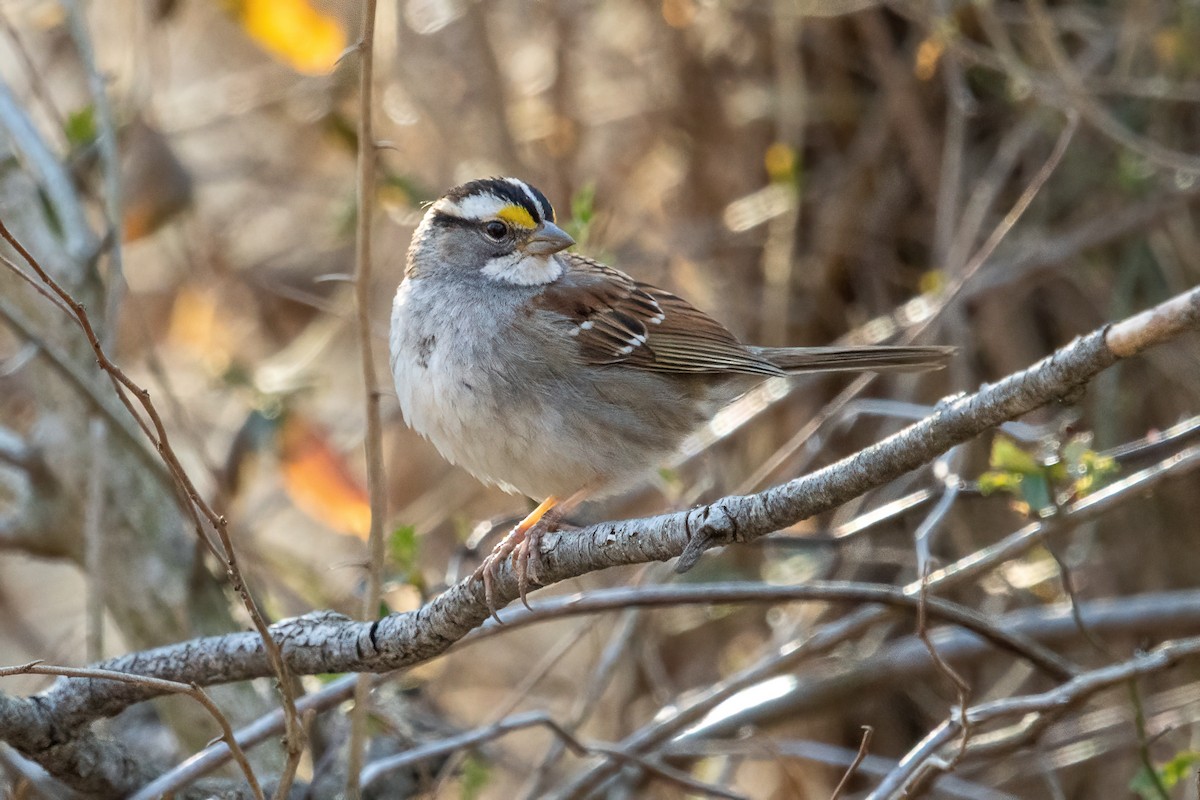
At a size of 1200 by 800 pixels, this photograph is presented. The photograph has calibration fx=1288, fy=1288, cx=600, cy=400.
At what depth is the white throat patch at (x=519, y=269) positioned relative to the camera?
12.0ft

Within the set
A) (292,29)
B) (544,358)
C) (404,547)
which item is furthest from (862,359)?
(292,29)

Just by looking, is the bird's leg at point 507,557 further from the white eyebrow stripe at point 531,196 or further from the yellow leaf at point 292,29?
the yellow leaf at point 292,29

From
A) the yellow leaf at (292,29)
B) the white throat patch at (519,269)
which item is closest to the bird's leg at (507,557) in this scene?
the white throat patch at (519,269)

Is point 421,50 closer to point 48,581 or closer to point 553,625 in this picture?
point 553,625

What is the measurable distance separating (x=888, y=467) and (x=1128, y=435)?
10.7 feet

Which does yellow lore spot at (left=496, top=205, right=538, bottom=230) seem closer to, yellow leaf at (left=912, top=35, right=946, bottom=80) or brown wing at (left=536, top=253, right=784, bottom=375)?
brown wing at (left=536, top=253, right=784, bottom=375)

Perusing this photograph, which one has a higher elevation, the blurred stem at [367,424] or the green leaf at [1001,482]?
the blurred stem at [367,424]

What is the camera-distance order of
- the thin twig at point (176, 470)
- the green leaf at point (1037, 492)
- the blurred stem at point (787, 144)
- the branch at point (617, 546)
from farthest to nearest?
the blurred stem at point (787, 144) < the green leaf at point (1037, 492) < the thin twig at point (176, 470) < the branch at point (617, 546)

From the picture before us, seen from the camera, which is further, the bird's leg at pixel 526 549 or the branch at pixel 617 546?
the bird's leg at pixel 526 549

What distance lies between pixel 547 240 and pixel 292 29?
2146mm

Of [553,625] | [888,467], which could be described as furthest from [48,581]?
[888,467]

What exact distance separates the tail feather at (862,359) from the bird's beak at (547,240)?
2.36 feet

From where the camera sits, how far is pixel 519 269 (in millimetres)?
3656

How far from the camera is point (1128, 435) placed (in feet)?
15.7
